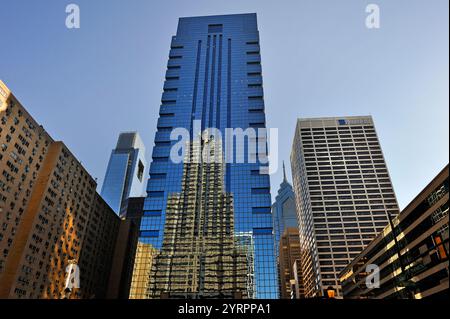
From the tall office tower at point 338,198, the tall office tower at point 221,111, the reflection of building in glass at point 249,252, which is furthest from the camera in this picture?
the tall office tower at point 338,198

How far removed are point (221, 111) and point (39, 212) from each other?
216 feet

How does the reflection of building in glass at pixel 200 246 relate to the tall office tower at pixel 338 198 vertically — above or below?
below

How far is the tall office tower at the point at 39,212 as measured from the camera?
227 ft

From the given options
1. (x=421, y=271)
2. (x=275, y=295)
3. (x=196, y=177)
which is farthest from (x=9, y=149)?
(x=421, y=271)

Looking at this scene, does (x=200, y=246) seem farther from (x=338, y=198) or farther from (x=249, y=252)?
(x=338, y=198)

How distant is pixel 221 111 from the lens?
116000mm

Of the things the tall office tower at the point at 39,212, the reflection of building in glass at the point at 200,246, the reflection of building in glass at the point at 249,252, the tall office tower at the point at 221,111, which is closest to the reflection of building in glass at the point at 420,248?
the tall office tower at the point at 221,111

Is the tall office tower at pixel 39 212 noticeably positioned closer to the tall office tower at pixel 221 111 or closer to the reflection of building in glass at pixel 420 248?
the tall office tower at pixel 221 111

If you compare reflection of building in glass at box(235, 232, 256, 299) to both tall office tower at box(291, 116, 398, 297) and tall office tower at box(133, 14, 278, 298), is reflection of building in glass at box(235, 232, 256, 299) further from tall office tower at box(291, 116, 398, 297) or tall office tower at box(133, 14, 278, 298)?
tall office tower at box(291, 116, 398, 297)

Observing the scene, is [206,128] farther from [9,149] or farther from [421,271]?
[421,271]

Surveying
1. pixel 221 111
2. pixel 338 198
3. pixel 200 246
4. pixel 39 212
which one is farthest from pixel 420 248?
pixel 338 198

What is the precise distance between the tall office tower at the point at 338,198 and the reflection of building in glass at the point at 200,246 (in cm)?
7525

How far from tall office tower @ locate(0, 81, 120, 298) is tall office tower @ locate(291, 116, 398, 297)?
109m
